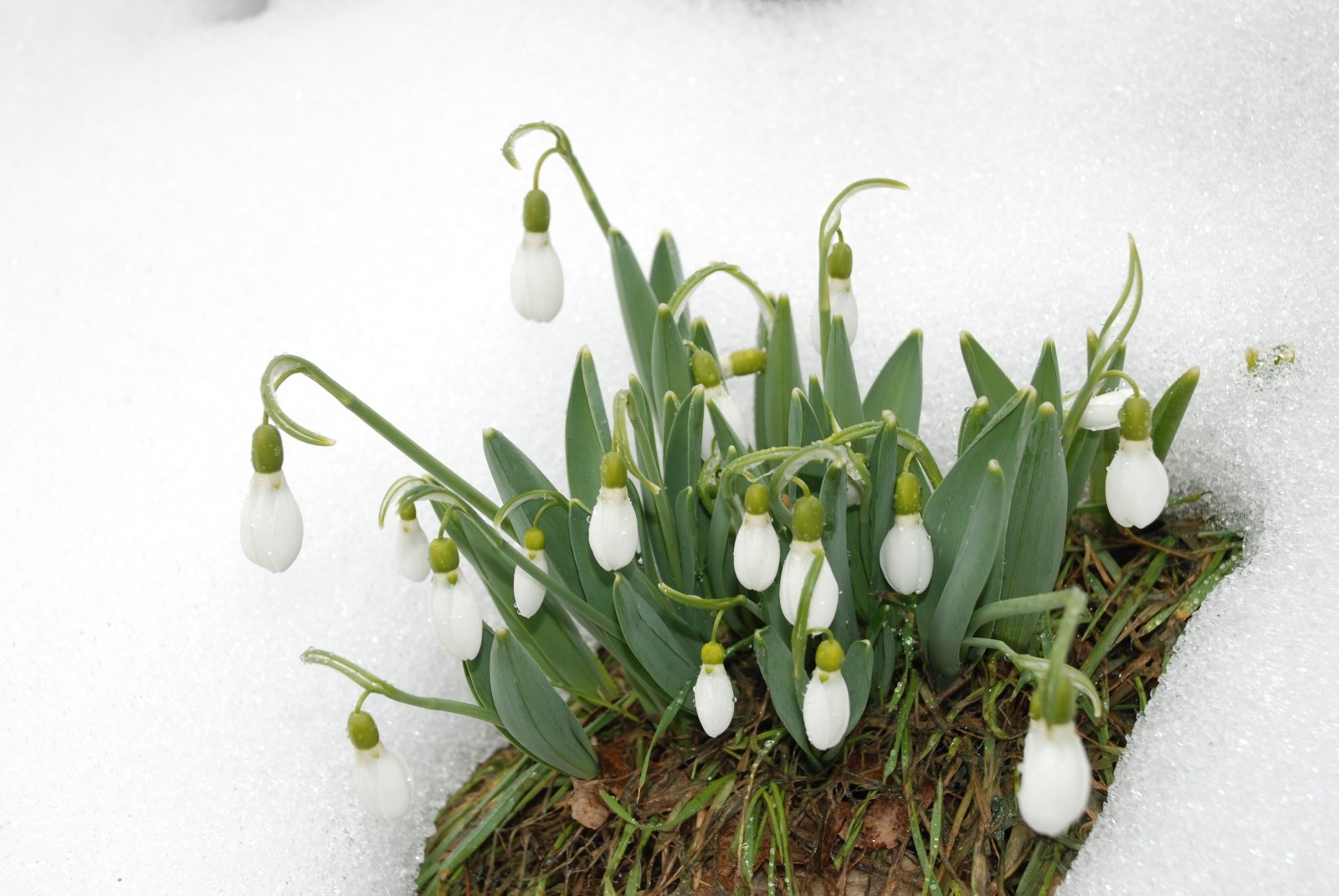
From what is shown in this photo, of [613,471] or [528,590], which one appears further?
[528,590]

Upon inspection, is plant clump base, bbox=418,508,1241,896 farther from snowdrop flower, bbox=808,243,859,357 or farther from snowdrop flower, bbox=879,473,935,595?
snowdrop flower, bbox=808,243,859,357

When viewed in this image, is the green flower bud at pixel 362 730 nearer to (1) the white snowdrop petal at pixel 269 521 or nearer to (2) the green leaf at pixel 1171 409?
(1) the white snowdrop petal at pixel 269 521

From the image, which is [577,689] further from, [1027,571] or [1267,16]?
[1267,16]

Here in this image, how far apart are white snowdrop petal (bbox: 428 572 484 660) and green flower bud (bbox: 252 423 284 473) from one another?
0.16 m

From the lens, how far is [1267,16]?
4.64ft

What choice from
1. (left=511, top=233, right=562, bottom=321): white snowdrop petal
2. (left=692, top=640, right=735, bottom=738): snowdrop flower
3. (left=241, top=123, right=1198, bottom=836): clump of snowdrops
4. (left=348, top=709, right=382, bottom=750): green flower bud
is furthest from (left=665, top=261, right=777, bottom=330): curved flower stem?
(left=348, top=709, right=382, bottom=750): green flower bud

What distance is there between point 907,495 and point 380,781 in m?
0.50

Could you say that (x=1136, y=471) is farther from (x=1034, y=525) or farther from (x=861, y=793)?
(x=861, y=793)

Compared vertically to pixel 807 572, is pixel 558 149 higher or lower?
higher

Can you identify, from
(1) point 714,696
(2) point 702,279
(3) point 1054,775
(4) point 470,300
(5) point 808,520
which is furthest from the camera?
(4) point 470,300

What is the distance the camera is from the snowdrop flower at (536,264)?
102 centimetres

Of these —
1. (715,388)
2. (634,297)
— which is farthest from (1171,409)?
(634,297)

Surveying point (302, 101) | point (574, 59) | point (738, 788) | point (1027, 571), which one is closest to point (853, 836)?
point (738, 788)

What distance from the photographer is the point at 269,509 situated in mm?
891
